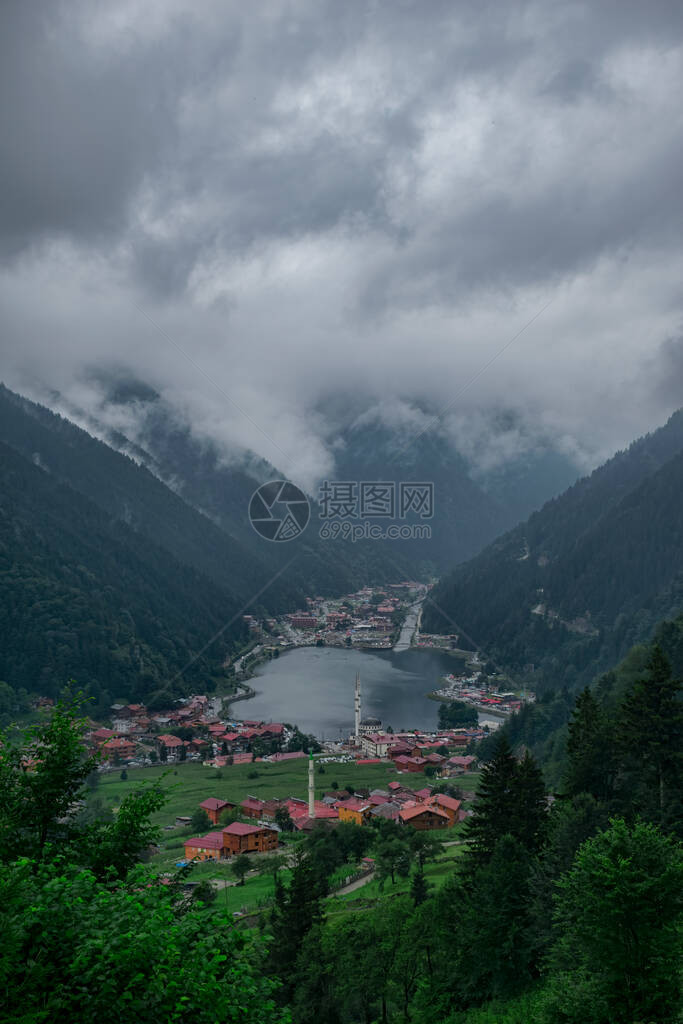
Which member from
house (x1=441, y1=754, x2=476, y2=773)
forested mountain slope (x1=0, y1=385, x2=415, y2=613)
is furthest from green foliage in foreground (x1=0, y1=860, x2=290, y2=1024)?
forested mountain slope (x1=0, y1=385, x2=415, y2=613)

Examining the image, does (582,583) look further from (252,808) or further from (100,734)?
(252,808)

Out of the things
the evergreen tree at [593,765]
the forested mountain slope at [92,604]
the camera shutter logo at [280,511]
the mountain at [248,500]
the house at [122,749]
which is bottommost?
the evergreen tree at [593,765]

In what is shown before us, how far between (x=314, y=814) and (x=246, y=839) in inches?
154

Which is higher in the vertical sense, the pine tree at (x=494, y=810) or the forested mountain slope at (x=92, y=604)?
the forested mountain slope at (x=92, y=604)

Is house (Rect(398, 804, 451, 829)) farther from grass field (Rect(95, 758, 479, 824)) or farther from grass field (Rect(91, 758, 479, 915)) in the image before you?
grass field (Rect(95, 758, 479, 824))

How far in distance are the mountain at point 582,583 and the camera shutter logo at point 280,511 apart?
2250cm

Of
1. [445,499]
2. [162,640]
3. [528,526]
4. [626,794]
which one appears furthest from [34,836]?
[445,499]

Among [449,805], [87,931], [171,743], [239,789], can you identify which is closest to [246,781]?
[239,789]

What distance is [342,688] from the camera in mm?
57094

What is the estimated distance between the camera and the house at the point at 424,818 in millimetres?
24812

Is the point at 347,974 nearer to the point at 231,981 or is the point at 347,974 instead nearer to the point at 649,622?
the point at 231,981

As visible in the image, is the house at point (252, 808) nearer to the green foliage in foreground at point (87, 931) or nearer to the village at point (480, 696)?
the village at point (480, 696)

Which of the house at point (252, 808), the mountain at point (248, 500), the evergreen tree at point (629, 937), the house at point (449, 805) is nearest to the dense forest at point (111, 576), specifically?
the mountain at point (248, 500)

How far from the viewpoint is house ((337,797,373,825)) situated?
2631cm
